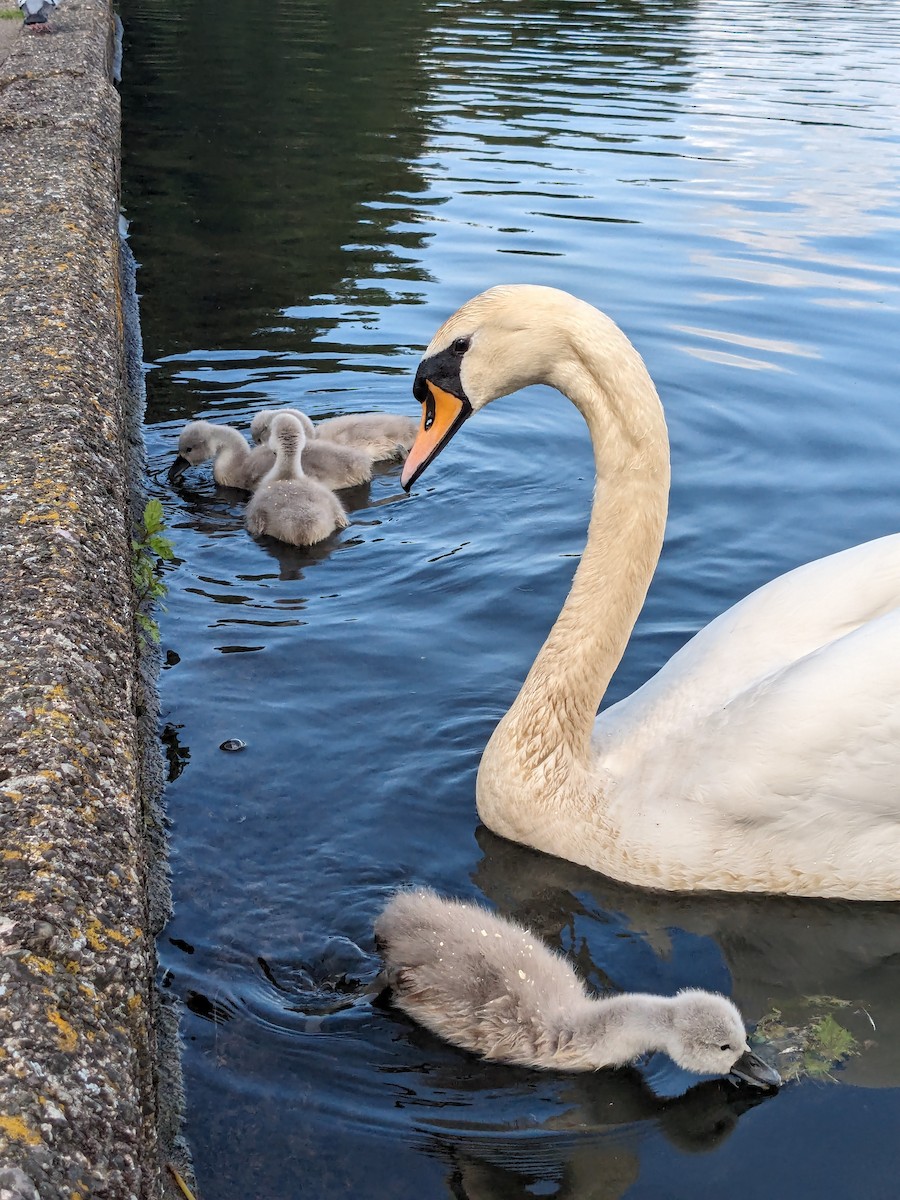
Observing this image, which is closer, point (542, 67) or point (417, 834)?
point (417, 834)

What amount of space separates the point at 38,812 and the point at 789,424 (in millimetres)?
5966

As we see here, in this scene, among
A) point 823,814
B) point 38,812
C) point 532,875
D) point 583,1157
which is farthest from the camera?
point 532,875

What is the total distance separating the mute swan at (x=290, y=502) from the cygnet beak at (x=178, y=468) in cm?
51

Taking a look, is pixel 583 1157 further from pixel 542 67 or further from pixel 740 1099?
pixel 542 67

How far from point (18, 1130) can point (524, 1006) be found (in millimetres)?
1547

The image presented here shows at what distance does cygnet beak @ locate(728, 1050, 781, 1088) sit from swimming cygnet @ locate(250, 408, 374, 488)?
4235 millimetres

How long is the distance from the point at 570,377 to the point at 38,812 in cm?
203

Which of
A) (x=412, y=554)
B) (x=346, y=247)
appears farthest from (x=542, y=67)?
(x=412, y=554)

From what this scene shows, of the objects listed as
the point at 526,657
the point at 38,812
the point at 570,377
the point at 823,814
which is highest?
the point at 570,377

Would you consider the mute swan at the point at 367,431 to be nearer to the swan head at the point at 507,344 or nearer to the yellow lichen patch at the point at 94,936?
the swan head at the point at 507,344

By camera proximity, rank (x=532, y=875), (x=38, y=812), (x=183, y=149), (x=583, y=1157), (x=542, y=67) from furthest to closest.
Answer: (x=542, y=67)
(x=183, y=149)
(x=532, y=875)
(x=583, y=1157)
(x=38, y=812)

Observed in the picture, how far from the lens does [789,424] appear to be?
26.0ft

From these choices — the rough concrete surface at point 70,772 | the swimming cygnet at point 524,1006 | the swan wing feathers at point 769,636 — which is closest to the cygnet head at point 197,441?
the rough concrete surface at point 70,772

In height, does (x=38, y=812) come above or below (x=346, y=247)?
above
